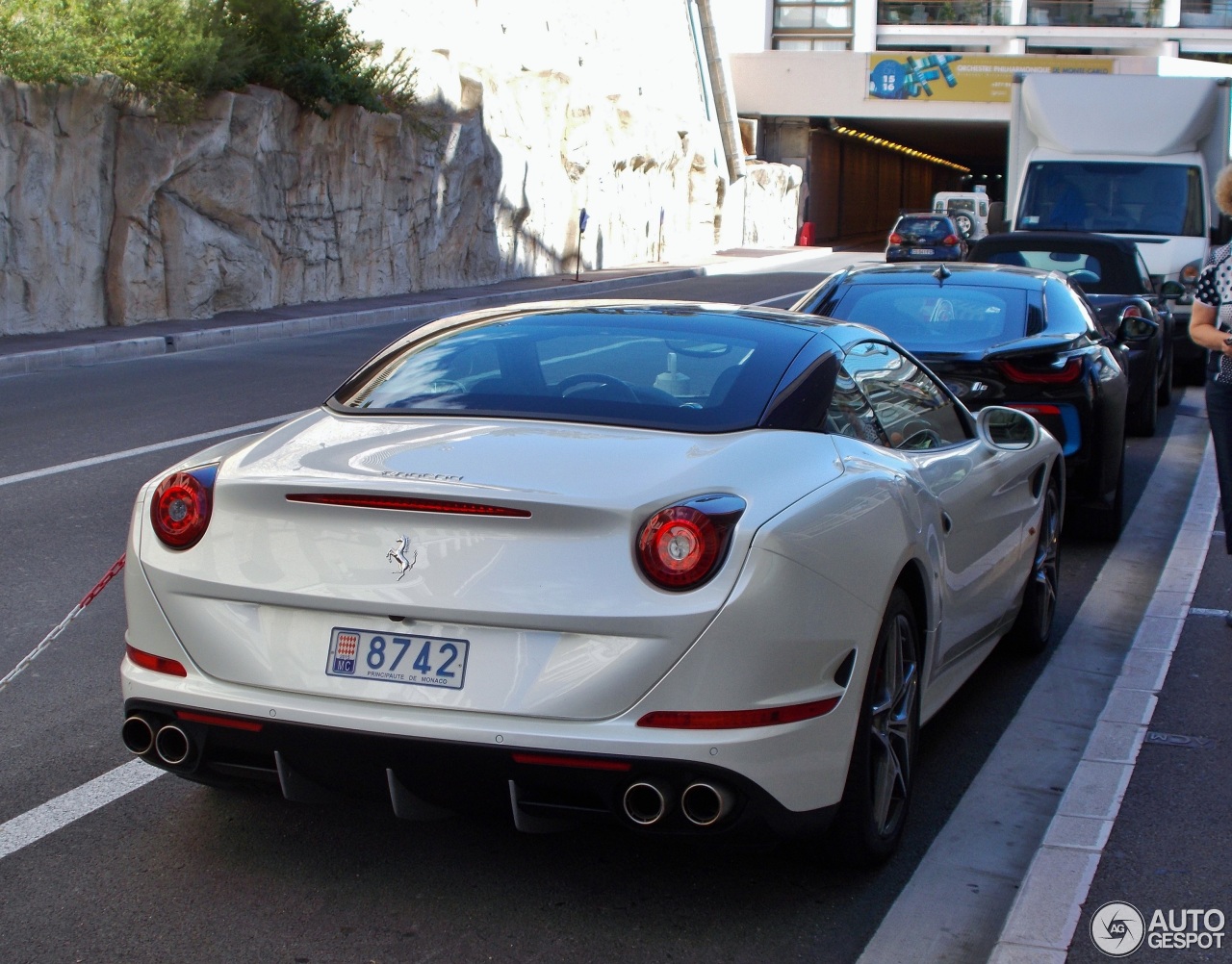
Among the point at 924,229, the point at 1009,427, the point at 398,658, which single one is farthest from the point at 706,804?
the point at 924,229

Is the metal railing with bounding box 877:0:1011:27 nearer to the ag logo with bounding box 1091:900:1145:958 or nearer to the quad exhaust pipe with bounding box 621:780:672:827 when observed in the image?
the ag logo with bounding box 1091:900:1145:958

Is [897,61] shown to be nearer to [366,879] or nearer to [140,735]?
[366,879]

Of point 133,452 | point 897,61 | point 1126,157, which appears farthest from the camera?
point 897,61

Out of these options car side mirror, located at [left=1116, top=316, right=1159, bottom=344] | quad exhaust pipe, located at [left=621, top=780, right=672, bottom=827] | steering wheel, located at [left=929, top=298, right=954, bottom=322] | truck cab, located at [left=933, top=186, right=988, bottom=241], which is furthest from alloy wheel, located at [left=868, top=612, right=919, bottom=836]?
truck cab, located at [left=933, top=186, right=988, bottom=241]

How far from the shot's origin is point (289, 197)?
24875 mm

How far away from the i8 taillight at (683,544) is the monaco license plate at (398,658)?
1.48ft

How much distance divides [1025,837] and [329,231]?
2346 cm

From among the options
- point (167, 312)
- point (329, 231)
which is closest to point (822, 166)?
point (329, 231)

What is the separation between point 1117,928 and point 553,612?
155 cm

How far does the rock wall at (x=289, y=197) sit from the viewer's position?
1953 centimetres

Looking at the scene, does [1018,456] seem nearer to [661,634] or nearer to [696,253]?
[661,634]

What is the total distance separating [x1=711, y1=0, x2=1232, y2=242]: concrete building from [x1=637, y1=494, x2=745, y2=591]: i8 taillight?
58.0 meters

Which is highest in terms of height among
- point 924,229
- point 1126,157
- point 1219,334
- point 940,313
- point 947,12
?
point 947,12

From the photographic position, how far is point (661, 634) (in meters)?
3.25
